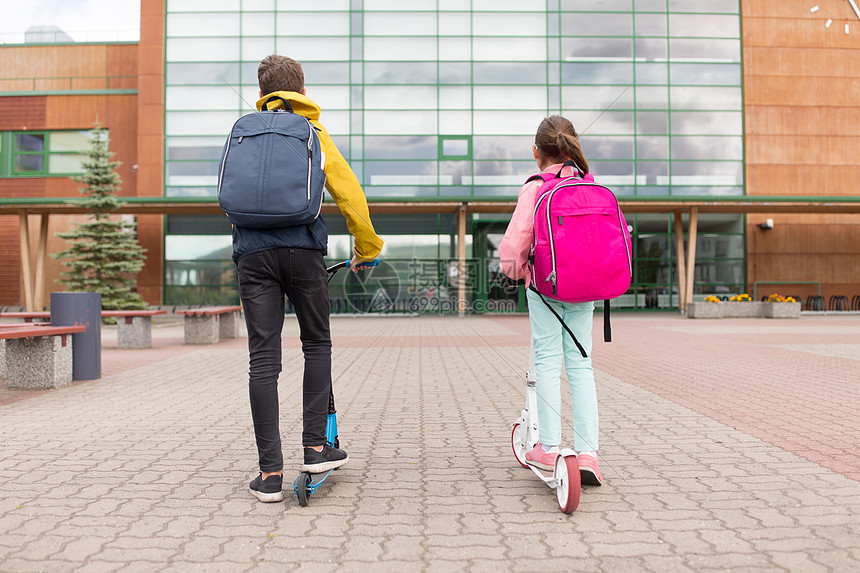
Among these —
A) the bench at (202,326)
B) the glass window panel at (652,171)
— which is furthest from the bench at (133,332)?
the glass window panel at (652,171)

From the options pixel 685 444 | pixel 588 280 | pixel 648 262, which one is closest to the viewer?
pixel 588 280

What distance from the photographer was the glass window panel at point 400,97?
2402 centimetres

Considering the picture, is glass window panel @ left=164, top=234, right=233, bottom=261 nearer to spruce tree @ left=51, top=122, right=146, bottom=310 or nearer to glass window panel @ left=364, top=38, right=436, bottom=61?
spruce tree @ left=51, top=122, right=146, bottom=310

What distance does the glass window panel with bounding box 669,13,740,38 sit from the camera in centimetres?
2436

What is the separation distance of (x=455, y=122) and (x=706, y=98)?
1000 cm

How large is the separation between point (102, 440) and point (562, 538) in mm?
3317

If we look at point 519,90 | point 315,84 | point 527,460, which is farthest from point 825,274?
point 527,460

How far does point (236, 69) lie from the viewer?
24094mm

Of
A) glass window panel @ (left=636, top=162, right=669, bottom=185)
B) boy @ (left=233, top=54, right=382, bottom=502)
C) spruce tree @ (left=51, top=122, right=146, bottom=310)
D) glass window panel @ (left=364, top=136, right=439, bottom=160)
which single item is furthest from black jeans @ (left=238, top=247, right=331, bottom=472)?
glass window panel @ (left=636, top=162, right=669, bottom=185)

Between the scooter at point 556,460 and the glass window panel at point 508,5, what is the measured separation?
77.5ft

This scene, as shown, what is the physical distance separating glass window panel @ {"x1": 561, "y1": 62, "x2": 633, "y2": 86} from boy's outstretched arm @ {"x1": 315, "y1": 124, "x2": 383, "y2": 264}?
22991mm

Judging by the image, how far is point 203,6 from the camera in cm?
2425

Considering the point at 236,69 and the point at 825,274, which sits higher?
the point at 236,69

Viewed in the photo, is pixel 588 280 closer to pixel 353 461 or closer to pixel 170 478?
pixel 353 461
